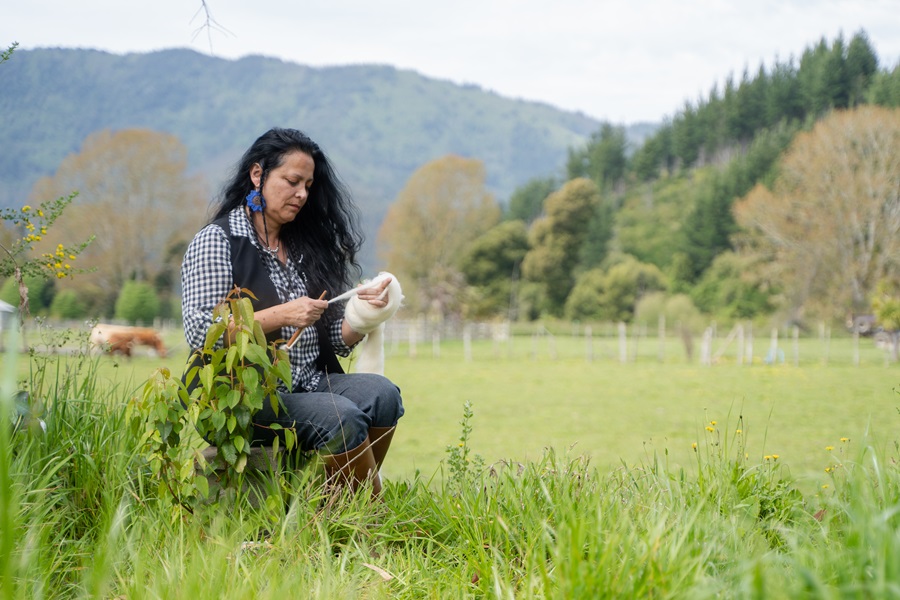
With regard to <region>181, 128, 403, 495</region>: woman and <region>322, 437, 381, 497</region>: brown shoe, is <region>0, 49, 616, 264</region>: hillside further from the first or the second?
<region>322, 437, 381, 497</region>: brown shoe

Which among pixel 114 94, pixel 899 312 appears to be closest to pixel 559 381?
pixel 899 312

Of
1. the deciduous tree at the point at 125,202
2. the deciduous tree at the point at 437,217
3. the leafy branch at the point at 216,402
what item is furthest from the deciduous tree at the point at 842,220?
the leafy branch at the point at 216,402

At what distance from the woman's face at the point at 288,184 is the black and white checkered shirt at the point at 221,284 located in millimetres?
112

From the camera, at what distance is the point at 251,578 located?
5.98 ft

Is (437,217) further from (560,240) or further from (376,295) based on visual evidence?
(376,295)

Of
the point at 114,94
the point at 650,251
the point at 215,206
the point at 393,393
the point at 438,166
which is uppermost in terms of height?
the point at 114,94

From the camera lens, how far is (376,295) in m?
2.78

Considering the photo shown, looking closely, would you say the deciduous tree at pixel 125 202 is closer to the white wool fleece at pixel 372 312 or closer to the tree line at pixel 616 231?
the tree line at pixel 616 231

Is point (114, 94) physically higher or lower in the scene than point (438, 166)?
higher

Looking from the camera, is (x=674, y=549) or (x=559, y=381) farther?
(x=559, y=381)

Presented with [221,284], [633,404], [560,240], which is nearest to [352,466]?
[221,284]

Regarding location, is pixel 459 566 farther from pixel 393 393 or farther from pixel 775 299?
pixel 775 299

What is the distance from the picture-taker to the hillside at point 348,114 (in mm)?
82188

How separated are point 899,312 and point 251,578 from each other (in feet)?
67.6
